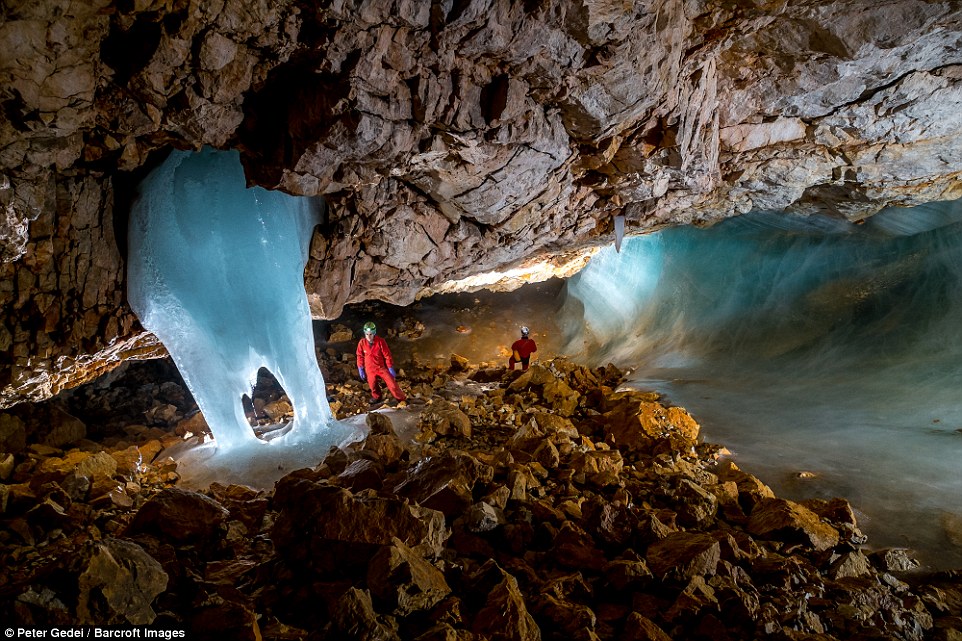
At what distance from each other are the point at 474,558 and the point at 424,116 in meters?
3.13

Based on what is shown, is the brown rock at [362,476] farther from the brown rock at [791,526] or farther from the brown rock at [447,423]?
the brown rock at [791,526]

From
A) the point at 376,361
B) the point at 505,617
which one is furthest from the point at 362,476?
the point at 376,361

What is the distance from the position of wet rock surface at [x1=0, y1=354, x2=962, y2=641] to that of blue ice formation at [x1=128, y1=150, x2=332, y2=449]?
167 cm

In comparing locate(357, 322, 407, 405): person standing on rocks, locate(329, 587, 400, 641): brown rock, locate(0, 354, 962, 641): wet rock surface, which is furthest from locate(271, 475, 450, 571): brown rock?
locate(357, 322, 407, 405): person standing on rocks

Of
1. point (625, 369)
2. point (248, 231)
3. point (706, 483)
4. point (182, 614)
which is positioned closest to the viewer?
point (182, 614)

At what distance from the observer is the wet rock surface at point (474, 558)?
1.86m

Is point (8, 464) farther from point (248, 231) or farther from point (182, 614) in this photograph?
point (182, 614)

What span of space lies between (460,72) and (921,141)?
558cm

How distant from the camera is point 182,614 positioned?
6.26 feet

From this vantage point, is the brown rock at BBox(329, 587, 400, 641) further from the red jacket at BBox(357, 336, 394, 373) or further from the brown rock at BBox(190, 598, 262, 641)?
the red jacket at BBox(357, 336, 394, 373)

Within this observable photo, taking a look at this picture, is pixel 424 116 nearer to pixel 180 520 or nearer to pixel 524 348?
pixel 180 520

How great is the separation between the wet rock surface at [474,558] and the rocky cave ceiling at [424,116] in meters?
2.22

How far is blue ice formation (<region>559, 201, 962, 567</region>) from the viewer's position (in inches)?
143

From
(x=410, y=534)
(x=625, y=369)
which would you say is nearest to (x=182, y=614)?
(x=410, y=534)
